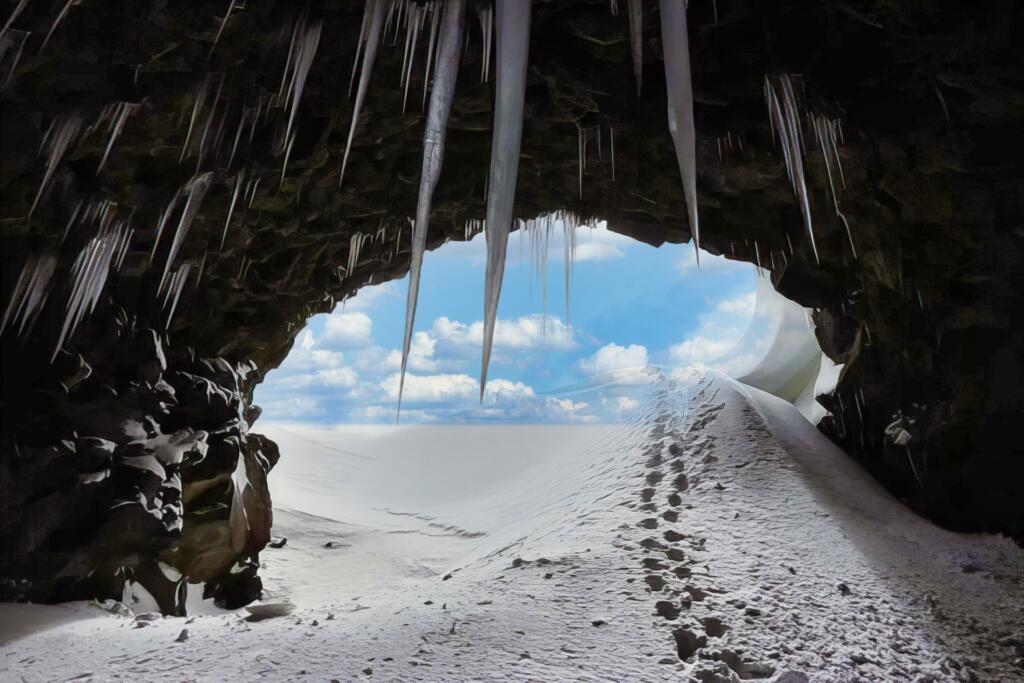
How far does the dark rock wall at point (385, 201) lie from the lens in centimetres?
308

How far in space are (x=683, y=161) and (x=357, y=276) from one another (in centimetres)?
482

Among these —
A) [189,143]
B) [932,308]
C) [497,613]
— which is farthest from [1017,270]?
[189,143]

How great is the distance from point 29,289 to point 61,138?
1.03 meters

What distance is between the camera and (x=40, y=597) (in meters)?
3.64

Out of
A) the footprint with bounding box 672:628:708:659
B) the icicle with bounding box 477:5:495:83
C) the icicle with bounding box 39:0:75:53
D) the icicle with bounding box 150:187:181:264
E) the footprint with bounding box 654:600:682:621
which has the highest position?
the icicle with bounding box 477:5:495:83

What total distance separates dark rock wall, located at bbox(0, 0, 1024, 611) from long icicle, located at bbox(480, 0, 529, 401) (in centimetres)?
128

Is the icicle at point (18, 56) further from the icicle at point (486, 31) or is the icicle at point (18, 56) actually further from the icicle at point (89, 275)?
the icicle at point (486, 31)

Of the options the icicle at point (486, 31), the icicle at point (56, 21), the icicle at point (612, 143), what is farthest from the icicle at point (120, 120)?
the icicle at point (612, 143)

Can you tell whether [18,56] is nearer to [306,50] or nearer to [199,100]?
[199,100]

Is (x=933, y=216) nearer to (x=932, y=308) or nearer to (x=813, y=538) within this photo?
(x=932, y=308)

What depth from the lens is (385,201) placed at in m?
4.80

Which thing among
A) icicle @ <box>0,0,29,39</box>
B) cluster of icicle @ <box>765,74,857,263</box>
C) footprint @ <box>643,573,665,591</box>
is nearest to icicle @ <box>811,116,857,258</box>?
cluster of icicle @ <box>765,74,857,263</box>

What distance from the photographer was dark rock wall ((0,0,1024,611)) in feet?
10.1

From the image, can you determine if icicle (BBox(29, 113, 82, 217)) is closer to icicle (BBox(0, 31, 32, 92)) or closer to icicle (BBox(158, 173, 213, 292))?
icicle (BBox(0, 31, 32, 92))
